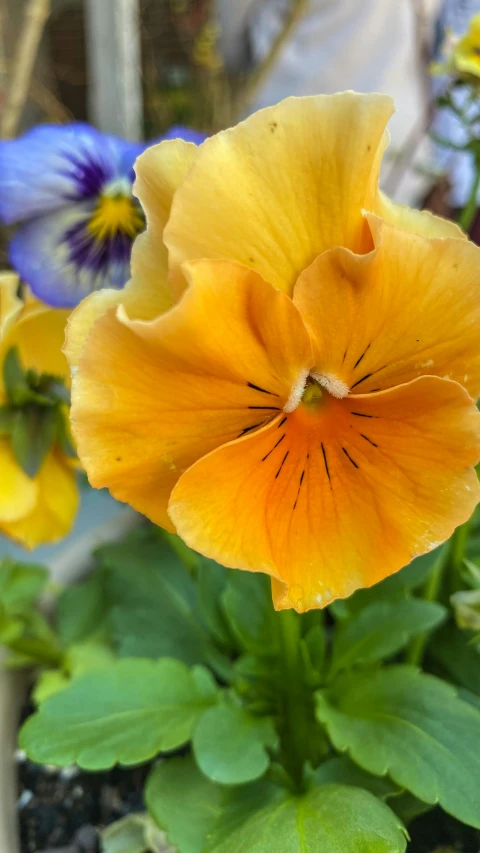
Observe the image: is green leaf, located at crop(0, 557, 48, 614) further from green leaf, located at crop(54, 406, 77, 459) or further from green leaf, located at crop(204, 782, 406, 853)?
green leaf, located at crop(204, 782, 406, 853)

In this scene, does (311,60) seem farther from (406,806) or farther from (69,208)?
(406,806)

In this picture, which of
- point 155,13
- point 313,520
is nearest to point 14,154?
point 313,520

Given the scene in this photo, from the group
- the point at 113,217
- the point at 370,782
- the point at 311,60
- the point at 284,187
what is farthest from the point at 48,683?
the point at 311,60

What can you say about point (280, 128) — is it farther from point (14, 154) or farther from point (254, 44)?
point (254, 44)

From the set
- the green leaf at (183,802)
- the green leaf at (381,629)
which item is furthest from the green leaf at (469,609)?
the green leaf at (183,802)

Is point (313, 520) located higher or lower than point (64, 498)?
higher

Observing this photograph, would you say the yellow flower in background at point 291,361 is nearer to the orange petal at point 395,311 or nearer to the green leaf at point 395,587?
the orange petal at point 395,311
